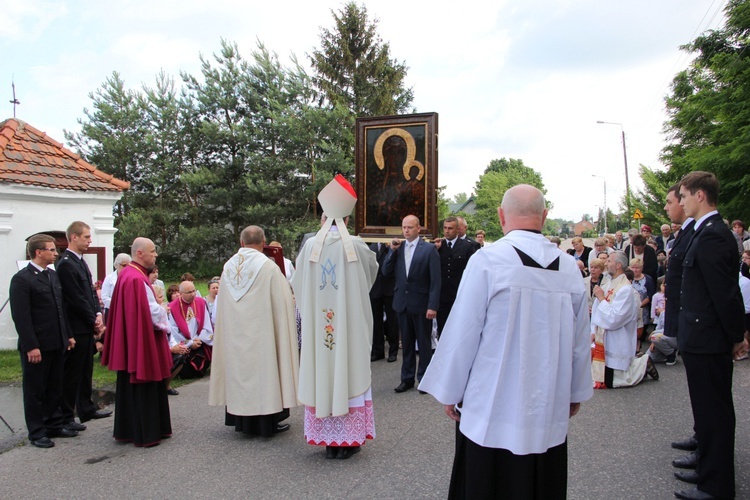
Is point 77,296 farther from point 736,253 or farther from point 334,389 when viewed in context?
point 736,253

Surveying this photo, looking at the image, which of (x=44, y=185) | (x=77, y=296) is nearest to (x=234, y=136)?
(x=44, y=185)

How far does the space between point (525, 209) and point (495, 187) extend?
221ft

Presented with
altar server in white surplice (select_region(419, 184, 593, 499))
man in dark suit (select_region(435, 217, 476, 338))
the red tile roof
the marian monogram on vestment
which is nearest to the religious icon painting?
man in dark suit (select_region(435, 217, 476, 338))

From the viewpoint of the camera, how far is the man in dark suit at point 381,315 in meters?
8.41

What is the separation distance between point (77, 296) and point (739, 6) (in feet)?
53.3

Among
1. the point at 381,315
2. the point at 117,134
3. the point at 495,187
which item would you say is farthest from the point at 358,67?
the point at 495,187

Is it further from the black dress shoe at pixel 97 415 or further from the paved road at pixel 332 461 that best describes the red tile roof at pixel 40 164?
the paved road at pixel 332 461

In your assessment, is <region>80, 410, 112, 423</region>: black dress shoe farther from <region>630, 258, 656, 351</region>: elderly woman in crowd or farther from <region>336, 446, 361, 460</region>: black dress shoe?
<region>630, 258, 656, 351</region>: elderly woman in crowd

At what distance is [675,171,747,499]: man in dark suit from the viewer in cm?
352

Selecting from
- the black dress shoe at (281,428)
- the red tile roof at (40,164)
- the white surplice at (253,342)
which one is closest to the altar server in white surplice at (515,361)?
the white surplice at (253,342)

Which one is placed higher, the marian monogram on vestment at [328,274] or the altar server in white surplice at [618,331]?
the marian monogram on vestment at [328,274]

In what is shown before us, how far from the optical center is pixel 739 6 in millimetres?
13938

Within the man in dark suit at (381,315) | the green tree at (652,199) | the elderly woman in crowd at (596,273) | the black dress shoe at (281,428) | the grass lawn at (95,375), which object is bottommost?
the grass lawn at (95,375)

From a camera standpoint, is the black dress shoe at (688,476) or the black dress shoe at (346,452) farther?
the black dress shoe at (346,452)
